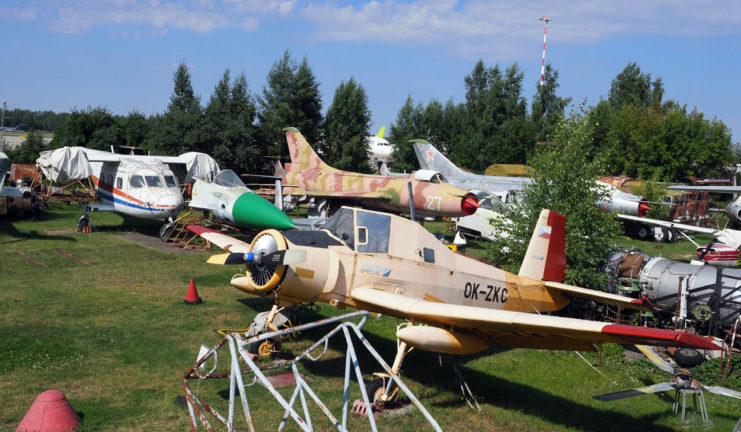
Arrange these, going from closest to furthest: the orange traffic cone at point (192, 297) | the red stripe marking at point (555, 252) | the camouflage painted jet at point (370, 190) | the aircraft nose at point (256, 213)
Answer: the red stripe marking at point (555, 252), the orange traffic cone at point (192, 297), the aircraft nose at point (256, 213), the camouflage painted jet at point (370, 190)

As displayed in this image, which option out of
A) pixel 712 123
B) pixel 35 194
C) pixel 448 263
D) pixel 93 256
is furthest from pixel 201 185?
pixel 712 123

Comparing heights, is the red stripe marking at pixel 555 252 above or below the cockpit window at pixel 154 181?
below

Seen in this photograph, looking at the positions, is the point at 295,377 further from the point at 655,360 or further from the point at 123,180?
the point at 123,180

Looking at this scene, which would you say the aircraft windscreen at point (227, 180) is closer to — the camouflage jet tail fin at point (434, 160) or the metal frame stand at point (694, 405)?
the metal frame stand at point (694, 405)

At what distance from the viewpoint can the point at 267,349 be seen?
9570 millimetres

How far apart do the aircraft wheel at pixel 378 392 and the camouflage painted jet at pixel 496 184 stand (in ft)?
40.1

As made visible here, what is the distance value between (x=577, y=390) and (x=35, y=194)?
2247 cm

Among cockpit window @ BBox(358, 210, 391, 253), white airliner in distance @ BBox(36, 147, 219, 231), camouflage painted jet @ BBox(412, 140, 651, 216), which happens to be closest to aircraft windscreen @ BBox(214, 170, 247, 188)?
white airliner in distance @ BBox(36, 147, 219, 231)

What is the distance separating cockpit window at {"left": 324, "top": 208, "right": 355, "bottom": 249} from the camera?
9.02 metres

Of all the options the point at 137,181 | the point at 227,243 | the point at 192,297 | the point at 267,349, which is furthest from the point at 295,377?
the point at 137,181

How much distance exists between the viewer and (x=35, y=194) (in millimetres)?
23359

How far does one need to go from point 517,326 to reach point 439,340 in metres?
1.11

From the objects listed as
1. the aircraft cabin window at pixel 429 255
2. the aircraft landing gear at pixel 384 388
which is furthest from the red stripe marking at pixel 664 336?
the aircraft cabin window at pixel 429 255

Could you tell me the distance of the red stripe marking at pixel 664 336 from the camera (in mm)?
5047
